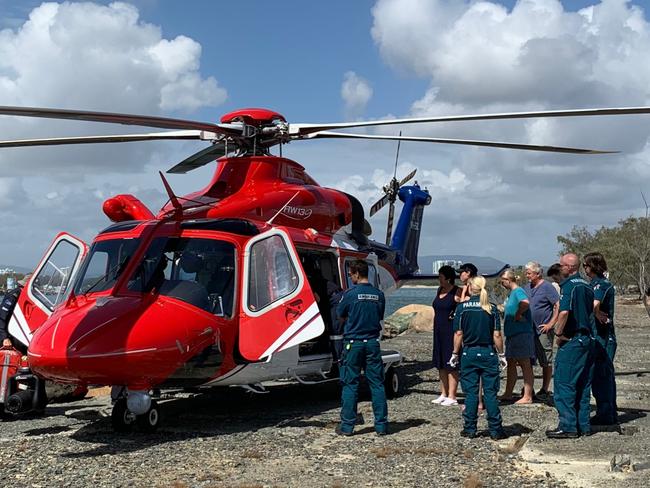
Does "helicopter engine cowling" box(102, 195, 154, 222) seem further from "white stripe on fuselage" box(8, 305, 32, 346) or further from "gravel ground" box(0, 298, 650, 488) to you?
"gravel ground" box(0, 298, 650, 488)

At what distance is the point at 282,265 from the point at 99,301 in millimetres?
1930

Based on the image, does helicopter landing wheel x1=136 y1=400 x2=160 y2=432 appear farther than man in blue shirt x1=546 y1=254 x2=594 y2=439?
Yes

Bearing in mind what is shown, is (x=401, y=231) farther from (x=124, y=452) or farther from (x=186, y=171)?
(x=124, y=452)

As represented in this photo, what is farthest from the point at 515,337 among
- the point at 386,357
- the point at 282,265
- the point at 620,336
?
the point at 620,336

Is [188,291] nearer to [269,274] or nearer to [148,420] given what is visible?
[269,274]

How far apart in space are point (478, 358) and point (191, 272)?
3004mm

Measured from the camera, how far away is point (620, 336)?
21828 millimetres

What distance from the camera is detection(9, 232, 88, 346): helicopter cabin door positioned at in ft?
28.0

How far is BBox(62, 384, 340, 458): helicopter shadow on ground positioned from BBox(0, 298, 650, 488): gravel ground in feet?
0.06

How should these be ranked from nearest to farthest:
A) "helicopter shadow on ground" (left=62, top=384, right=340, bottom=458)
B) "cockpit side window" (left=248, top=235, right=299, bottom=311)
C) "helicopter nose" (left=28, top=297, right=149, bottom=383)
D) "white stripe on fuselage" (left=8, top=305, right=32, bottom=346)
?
1. "helicopter nose" (left=28, top=297, right=149, bottom=383)
2. "helicopter shadow on ground" (left=62, top=384, right=340, bottom=458)
3. "cockpit side window" (left=248, top=235, right=299, bottom=311)
4. "white stripe on fuselage" (left=8, top=305, right=32, bottom=346)

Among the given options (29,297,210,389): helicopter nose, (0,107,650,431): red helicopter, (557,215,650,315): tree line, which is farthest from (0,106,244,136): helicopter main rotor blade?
(557,215,650,315): tree line

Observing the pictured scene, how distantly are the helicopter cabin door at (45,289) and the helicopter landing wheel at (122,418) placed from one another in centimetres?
155

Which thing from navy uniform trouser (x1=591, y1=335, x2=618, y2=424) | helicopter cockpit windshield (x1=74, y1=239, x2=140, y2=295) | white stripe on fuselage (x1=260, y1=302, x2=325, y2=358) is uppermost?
helicopter cockpit windshield (x1=74, y1=239, x2=140, y2=295)

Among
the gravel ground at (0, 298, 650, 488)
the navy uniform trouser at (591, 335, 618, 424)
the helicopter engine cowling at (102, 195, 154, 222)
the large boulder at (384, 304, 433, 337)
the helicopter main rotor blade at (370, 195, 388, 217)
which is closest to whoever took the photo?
the gravel ground at (0, 298, 650, 488)
